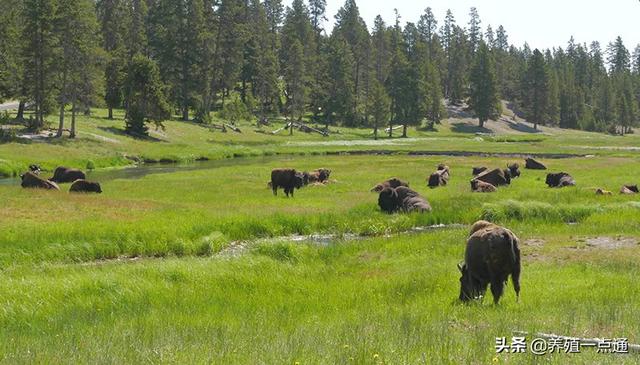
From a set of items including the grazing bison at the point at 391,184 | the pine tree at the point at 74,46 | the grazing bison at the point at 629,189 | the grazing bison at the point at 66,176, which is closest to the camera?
the grazing bison at the point at 629,189

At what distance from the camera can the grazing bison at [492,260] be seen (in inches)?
451

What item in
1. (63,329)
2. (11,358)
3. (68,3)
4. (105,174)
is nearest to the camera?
(11,358)

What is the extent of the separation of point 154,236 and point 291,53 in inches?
3593

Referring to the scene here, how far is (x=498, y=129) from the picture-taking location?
13675 centimetres

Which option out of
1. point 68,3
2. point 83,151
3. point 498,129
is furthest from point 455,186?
point 498,129

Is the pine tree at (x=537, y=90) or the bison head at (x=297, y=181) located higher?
the pine tree at (x=537, y=90)

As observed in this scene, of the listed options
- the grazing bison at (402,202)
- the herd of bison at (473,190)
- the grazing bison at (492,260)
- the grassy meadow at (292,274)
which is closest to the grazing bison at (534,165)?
the herd of bison at (473,190)

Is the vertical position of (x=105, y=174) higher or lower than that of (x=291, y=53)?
lower

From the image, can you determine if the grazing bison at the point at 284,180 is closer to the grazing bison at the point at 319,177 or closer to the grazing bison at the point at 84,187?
the grazing bison at the point at 319,177

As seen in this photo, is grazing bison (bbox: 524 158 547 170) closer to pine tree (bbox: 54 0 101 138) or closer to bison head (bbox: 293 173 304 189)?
bison head (bbox: 293 173 304 189)

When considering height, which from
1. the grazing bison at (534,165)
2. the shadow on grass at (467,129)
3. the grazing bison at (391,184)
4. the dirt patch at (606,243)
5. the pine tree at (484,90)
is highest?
the pine tree at (484,90)

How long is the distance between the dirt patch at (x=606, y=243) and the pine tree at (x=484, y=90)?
382ft

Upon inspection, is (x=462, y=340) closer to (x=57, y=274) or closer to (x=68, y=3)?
(x=57, y=274)

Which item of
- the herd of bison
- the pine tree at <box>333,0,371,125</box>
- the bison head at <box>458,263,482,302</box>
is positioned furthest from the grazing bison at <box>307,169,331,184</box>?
the pine tree at <box>333,0,371,125</box>
